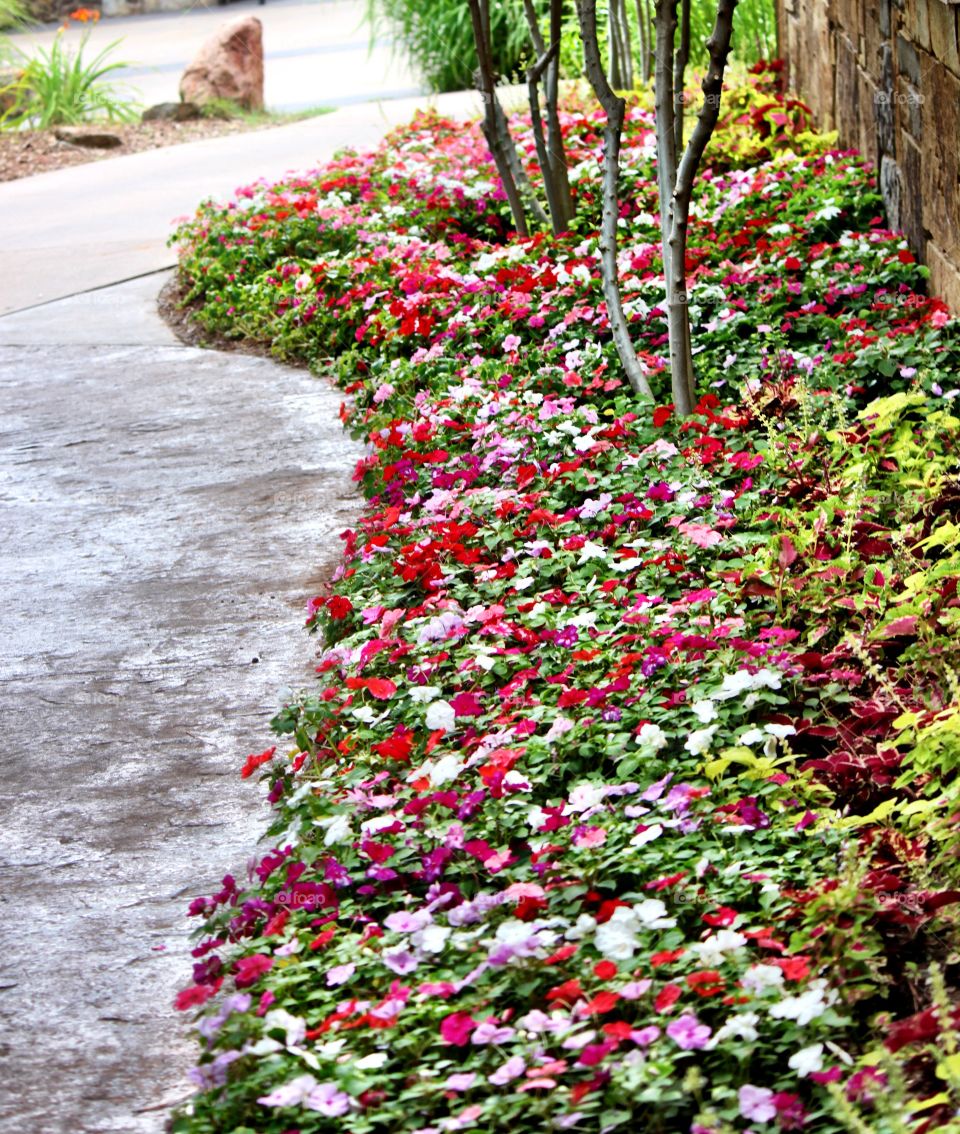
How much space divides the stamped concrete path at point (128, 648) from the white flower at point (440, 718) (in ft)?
1.44

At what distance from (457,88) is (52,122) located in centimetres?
343

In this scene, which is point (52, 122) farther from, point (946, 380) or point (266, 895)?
point (266, 895)

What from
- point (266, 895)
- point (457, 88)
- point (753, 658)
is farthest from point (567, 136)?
point (266, 895)

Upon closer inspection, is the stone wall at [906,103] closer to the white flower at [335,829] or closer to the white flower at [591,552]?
the white flower at [591,552]

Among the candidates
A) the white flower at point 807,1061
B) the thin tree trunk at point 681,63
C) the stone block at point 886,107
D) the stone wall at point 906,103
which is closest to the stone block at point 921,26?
the stone wall at point 906,103

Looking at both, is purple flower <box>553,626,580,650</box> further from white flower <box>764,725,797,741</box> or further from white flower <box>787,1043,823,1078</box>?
white flower <box>787,1043,823,1078</box>

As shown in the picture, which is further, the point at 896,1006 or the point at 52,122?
the point at 52,122

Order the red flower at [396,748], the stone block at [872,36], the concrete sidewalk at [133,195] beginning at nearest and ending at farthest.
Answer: the red flower at [396,748]
the stone block at [872,36]
the concrete sidewalk at [133,195]

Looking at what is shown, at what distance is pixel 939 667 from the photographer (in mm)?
2822

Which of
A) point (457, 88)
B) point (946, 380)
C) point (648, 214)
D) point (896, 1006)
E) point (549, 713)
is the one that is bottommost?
point (896, 1006)

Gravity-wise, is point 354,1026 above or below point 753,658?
below

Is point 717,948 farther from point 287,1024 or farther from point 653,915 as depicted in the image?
point 287,1024

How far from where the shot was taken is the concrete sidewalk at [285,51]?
530 inches

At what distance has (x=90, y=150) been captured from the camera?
11.6 m
